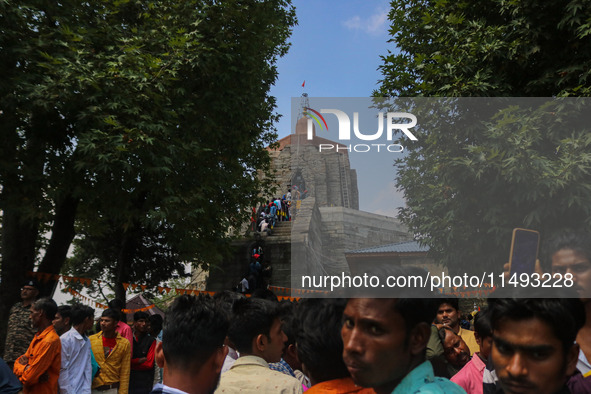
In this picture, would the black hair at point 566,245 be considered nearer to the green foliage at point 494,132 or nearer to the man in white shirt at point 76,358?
the green foliage at point 494,132

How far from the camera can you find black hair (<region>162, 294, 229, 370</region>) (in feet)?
7.46

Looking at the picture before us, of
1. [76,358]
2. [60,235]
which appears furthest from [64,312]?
[60,235]

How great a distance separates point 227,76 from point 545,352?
1101 cm

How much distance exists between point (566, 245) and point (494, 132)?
1.44 m

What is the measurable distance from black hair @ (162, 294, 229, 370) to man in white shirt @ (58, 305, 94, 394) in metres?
3.89

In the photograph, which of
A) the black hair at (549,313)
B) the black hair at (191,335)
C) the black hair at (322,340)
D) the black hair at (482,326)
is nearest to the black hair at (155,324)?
the black hair at (191,335)

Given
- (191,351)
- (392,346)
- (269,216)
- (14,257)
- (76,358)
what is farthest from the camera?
(269,216)

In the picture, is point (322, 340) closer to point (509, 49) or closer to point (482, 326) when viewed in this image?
point (482, 326)

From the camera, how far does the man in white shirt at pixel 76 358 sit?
5582 mm

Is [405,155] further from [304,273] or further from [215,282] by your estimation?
[215,282]

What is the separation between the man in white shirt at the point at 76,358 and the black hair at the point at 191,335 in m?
3.89

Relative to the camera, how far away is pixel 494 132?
3342 mm

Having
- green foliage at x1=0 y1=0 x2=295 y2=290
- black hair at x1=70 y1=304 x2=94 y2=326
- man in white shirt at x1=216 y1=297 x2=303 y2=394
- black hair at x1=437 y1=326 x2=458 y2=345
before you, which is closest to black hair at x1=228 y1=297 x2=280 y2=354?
man in white shirt at x1=216 y1=297 x2=303 y2=394

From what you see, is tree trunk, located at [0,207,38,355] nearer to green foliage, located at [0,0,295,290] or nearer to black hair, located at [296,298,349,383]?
green foliage, located at [0,0,295,290]
